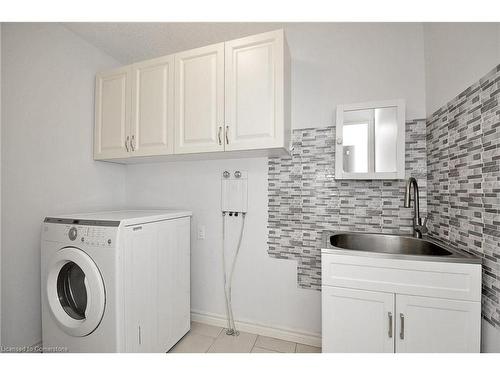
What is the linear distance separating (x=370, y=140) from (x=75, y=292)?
7.51 feet

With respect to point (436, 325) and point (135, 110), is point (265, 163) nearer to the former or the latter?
point (135, 110)

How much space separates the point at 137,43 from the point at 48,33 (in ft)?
1.99

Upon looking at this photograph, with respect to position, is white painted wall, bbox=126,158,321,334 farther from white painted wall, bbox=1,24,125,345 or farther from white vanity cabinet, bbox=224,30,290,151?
white painted wall, bbox=1,24,125,345

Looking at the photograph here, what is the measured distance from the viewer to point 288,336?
176 centimetres

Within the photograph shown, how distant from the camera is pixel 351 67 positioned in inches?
67.0

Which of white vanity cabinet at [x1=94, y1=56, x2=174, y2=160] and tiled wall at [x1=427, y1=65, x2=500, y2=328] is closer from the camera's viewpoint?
tiled wall at [x1=427, y1=65, x2=500, y2=328]

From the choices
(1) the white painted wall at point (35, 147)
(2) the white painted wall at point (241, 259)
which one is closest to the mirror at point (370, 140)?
(2) the white painted wall at point (241, 259)

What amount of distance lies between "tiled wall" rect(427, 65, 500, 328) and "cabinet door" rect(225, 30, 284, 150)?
0.94m

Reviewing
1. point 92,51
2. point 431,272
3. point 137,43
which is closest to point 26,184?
point 92,51

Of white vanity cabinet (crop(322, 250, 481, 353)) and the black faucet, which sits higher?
the black faucet

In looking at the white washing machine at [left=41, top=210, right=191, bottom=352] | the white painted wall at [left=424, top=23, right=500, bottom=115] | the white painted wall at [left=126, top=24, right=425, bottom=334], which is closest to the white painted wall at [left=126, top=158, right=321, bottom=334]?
the white painted wall at [left=126, top=24, right=425, bottom=334]

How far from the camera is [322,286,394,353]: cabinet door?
1106 mm

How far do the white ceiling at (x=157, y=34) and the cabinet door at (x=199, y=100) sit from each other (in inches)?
13.1
